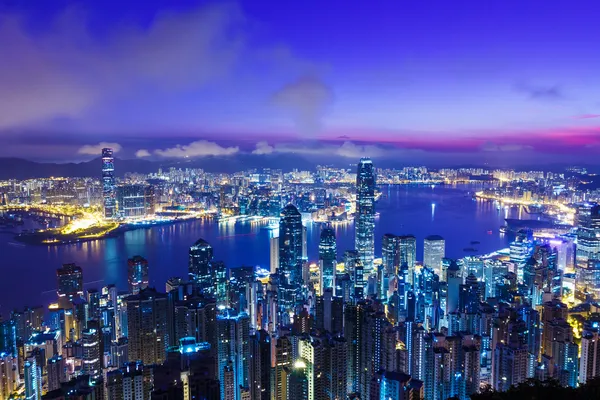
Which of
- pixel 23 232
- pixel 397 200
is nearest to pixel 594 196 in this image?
pixel 397 200

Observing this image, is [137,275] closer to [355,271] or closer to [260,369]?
[355,271]

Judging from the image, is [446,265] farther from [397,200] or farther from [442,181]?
[442,181]

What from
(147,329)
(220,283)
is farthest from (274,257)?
(147,329)

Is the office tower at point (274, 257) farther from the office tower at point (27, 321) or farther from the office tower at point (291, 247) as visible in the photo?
the office tower at point (27, 321)

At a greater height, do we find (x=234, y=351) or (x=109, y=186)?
(x=109, y=186)

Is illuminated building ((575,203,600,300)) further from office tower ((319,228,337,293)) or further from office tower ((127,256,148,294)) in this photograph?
office tower ((127,256,148,294))

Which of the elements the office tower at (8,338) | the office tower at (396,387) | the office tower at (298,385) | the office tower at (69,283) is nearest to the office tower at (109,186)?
the office tower at (69,283)
